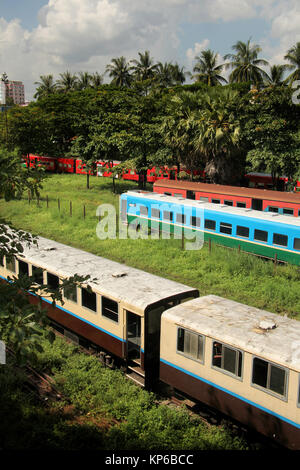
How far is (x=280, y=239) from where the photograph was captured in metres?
19.9

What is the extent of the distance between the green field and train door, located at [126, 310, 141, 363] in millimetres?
4533

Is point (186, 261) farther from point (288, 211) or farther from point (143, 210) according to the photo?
point (288, 211)

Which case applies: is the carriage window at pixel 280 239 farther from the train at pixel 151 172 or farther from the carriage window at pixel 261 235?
the train at pixel 151 172

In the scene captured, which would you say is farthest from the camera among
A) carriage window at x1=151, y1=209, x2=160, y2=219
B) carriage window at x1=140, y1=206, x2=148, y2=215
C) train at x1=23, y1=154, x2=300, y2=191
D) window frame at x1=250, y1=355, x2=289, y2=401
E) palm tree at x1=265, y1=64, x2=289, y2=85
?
palm tree at x1=265, y1=64, x2=289, y2=85

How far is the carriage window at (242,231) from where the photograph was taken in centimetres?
2129

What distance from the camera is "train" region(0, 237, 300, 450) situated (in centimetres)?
837

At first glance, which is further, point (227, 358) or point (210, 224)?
point (210, 224)

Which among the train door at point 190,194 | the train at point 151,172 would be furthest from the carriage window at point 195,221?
the train at point 151,172

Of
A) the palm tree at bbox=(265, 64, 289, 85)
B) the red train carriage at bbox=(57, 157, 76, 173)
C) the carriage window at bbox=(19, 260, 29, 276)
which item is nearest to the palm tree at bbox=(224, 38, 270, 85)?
the palm tree at bbox=(265, 64, 289, 85)

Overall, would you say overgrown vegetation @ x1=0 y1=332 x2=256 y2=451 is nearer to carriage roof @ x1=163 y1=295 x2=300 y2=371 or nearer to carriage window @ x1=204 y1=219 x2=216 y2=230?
carriage roof @ x1=163 y1=295 x2=300 y2=371

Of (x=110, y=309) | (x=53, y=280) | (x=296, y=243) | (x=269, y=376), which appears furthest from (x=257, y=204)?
(x=269, y=376)

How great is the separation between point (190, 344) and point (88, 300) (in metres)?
3.80

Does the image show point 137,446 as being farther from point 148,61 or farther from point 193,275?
point 148,61

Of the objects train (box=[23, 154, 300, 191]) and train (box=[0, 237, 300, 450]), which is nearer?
train (box=[0, 237, 300, 450])
